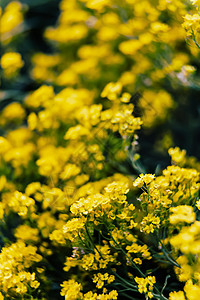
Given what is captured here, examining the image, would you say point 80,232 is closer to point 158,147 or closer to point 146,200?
point 146,200

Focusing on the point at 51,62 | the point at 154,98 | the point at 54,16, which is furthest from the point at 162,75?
the point at 54,16

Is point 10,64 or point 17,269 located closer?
point 17,269

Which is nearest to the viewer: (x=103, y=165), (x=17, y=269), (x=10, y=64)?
(x=17, y=269)

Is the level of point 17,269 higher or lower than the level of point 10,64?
lower

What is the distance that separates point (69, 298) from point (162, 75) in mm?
980

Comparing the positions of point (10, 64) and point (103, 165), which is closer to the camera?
point (103, 165)

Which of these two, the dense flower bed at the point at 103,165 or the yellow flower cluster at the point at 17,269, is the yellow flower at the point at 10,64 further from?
the yellow flower cluster at the point at 17,269

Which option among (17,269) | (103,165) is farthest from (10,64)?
(17,269)

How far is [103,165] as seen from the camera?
1.20 meters

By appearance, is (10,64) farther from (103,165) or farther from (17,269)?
(17,269)

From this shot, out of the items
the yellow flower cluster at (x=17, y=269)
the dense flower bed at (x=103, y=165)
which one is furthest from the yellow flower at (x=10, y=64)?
the yellow flower cluster at (x=17, y=269)

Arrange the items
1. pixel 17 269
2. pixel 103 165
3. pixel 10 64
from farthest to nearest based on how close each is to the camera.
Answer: pixel 10 64 → pixel 103 165 → pixel 17 269

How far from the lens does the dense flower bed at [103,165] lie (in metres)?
0.87

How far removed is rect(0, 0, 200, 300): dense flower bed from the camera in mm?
867
